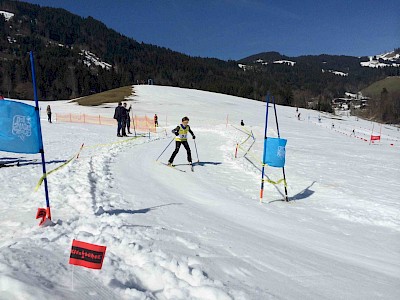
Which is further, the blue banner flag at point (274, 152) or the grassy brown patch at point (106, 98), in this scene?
the grassy brown patch at point (106, 98)

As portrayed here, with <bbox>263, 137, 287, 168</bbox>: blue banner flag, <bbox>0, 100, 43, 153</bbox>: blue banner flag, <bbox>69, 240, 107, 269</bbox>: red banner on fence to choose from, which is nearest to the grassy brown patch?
<bbox>263, 137, 287, 168</bbox>: blue banner flag

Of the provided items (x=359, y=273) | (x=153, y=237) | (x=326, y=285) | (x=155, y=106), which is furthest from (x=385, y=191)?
(x=155, y=106)

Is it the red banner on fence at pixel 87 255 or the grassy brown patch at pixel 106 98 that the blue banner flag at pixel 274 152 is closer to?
the red banner on fence at pixel 87 255

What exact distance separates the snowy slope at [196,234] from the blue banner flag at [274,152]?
1.09 metres

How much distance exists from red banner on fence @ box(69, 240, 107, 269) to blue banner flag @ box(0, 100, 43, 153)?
8.31 ft

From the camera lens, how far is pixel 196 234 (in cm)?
515

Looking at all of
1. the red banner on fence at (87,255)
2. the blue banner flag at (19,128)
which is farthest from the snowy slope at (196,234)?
the blue banner flag at (19,128)

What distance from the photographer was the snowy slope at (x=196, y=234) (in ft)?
11.0

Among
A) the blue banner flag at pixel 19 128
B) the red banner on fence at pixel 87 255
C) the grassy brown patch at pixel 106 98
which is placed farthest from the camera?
the grassy brown patch at pixel 106 98

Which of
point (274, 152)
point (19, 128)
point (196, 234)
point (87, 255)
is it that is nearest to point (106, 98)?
point (274, 152)

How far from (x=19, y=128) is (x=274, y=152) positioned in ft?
20.9

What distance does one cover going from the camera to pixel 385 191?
1003cm

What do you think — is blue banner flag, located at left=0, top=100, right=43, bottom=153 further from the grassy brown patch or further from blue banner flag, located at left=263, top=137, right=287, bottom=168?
the grassy brown patch

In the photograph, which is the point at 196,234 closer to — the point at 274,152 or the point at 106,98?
the point at 274,152
